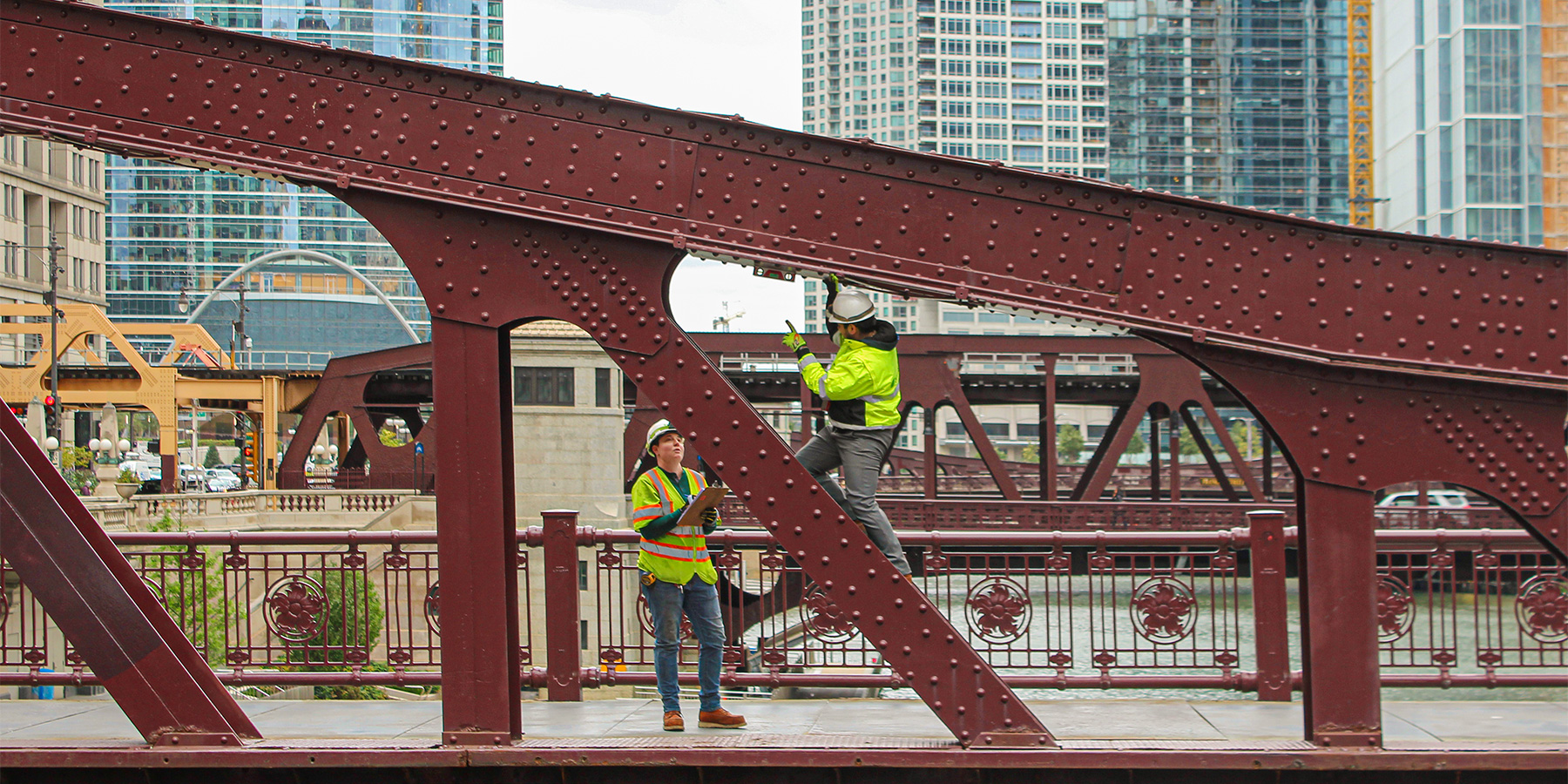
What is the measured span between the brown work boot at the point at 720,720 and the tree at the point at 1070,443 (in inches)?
4736

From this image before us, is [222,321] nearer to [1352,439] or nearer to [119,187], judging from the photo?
[119,187]

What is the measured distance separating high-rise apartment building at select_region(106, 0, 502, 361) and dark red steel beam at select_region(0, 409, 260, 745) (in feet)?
423

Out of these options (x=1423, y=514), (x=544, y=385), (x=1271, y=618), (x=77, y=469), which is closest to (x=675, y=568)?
(x=1271, y=618)

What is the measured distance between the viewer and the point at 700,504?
248 inches

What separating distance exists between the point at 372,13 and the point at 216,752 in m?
136

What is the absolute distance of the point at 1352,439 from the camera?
18.1 feet

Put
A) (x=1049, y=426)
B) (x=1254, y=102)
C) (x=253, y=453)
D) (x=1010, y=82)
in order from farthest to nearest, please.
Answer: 1. (x=1010, y=82)
2. (x=1254, y=102)
3. (x=253, y=453)
4. (x=1049, y=426)

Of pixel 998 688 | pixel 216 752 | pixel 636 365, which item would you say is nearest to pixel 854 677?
pixel 998 688

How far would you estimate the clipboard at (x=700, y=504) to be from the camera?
614 centimetres

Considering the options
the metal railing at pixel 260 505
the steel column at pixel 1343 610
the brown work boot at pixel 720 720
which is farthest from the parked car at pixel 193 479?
the steel column at pixel 1343 610

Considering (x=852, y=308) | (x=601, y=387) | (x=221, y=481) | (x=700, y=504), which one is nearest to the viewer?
(x=700, y=504)

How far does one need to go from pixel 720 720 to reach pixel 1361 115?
138 metres

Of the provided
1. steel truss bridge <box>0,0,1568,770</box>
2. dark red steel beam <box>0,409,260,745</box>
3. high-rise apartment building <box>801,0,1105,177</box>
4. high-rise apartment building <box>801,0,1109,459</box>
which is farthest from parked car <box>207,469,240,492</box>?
high-rise apartment building <box>801,0,1105,177</box>

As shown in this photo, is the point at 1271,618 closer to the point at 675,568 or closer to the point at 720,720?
the point at 720,720
